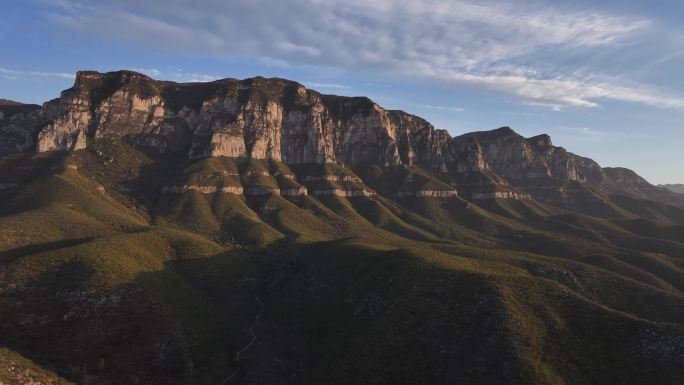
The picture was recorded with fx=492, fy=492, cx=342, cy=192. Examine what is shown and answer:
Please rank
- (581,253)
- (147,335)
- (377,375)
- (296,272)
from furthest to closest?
(581,253) < (296,272) < (147,335) < (377,375)

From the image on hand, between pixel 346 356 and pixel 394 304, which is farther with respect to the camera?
pixel 394 304

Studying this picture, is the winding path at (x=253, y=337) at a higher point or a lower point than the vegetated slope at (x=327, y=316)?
lower

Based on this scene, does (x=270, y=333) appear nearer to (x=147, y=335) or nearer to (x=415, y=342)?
(x=147, y=335)

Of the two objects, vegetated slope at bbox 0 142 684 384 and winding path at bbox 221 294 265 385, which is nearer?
vegetated slope at bbox 0 142 684 384

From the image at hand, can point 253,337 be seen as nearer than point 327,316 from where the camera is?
Yes

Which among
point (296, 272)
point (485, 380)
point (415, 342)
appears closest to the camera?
point (485, 380)

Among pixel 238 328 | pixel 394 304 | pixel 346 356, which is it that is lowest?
pixel 238 328

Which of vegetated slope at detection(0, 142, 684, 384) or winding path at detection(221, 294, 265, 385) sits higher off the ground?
vegetated slope at detection(0, 142, 684, 384)

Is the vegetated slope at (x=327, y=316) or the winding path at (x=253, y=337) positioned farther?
the winding path at (x=253, y=337)

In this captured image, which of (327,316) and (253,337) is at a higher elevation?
(327,316)

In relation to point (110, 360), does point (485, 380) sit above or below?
above

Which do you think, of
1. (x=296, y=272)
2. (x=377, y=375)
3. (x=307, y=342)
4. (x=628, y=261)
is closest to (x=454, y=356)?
(x=377, y=375)
